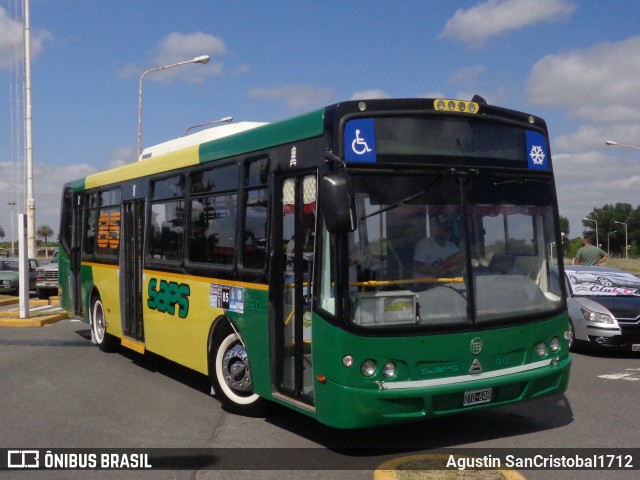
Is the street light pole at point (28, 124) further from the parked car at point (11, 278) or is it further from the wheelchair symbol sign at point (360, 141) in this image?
the wheelchair symbol sign at point (360, 141)

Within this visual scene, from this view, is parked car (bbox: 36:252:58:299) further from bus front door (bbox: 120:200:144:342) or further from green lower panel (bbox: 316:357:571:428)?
green lower panel (bbox: 316:357:571:428)

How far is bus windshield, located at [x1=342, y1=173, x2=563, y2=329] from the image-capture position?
618 cm

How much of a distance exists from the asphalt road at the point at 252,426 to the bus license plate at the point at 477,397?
501 mm

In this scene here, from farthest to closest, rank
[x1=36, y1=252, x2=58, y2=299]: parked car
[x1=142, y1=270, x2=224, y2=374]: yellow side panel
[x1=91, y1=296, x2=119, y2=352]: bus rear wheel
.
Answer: [x1=36, y1=252, x2=58, y2=299]: parked car < [x1=91, y1=296, x2=119, y2=352]: bus rear wheel < [x1=142, y1=270, x2=224, y2=374]: yellow side panel

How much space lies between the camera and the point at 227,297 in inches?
317

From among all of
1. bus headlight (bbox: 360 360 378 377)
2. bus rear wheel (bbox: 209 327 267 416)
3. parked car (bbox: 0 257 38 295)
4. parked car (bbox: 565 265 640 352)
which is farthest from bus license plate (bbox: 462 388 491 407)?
parked car (bbox: 0 257 38 295)

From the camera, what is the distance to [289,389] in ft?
23.0

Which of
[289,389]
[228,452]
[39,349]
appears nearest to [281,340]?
[289,389]

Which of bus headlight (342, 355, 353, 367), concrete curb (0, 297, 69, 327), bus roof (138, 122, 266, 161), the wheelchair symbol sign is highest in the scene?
bus roof (138, 122, 266, 161)

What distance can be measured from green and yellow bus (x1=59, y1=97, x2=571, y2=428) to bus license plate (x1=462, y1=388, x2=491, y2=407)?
0.07ft

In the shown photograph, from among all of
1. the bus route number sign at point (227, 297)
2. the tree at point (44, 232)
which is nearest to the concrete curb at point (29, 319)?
the bus route number sign at point (227, 297)

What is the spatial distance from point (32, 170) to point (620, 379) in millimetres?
25010

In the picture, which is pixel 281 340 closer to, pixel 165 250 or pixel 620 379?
pixel 165 250

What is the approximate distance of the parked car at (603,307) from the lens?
11.6 metres
